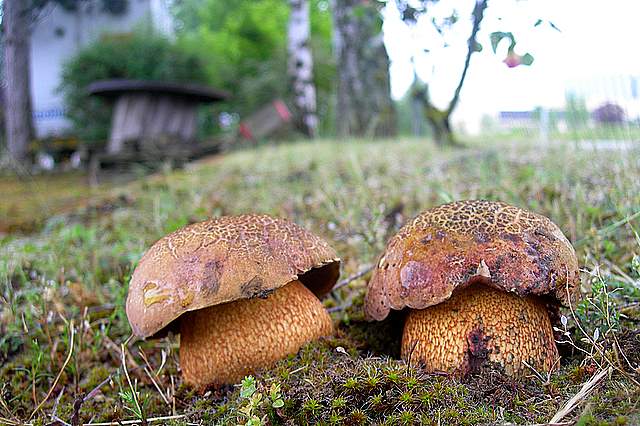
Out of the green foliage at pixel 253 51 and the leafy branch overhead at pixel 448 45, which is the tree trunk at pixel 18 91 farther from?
the leafy branch overhead at pixel 448 45

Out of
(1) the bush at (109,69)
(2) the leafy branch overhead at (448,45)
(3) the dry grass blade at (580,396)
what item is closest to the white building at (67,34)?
(1) the bush at (109,69)

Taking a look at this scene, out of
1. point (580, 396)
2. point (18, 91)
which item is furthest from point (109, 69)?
point (580, 396)

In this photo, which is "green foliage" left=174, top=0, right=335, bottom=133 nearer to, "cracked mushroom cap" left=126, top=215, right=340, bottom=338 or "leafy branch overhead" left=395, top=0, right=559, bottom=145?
"leafy branch overhead" left=395, top=0, right=559, bottom=145

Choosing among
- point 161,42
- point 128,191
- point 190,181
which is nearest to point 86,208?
point 128,191

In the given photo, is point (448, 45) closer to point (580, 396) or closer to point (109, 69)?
point (580, 396)

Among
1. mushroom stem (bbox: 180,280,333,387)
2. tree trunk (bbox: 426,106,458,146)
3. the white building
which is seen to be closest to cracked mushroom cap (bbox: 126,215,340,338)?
mushroom stem (bbox: 180,280,333,387)
